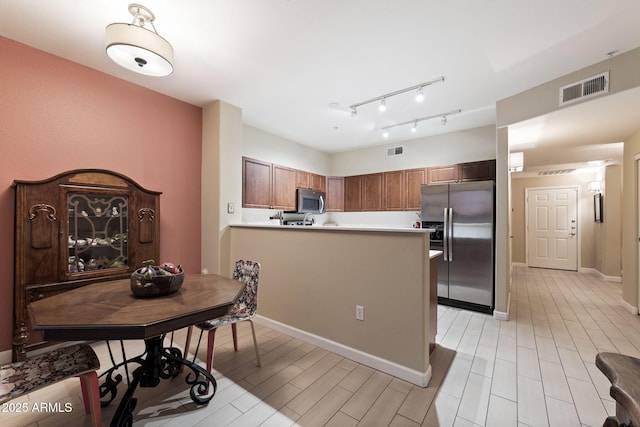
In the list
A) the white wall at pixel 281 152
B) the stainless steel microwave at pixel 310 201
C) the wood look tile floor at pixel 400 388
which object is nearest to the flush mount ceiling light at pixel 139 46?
the white wall at pixel 281 152

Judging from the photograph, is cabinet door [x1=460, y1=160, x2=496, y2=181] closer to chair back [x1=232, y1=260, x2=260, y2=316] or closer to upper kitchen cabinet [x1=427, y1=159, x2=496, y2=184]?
upper kitchen cabinet [x1=427, y1=159, x2=496, y2=184]

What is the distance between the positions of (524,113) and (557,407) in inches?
115

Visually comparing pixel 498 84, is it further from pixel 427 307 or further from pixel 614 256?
pixel 614 256

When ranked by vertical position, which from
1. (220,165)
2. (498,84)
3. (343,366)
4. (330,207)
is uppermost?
(498,84)

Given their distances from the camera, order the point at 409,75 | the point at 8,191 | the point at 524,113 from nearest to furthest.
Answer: the point at 8,191, the point at 409,75, the point at 524,113

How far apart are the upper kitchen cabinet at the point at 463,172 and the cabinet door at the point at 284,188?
8.10 feet

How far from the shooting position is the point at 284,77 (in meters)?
2.81

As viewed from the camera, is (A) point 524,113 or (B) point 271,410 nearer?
(B) point 271,410

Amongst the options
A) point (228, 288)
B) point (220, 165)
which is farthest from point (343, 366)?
point (220, 165)

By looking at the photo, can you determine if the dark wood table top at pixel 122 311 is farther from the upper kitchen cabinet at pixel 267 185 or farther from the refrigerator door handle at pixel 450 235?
the refrigerator door handle at pixel 450 235

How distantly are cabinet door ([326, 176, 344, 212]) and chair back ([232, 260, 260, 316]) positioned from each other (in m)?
3.46

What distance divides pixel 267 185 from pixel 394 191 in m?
2.42

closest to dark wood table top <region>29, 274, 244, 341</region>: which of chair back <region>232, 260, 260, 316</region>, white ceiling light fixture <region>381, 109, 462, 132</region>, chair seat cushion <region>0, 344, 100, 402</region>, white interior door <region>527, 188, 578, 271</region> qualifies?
chair seat cushion <region>0, 344, 100, 402</region>

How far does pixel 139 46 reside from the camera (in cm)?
172
